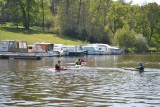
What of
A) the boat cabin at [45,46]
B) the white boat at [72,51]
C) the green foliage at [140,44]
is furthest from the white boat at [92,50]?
the green foliage at [140,44]

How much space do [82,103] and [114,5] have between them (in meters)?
134

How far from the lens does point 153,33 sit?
16400 centimetres

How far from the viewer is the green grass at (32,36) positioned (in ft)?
432

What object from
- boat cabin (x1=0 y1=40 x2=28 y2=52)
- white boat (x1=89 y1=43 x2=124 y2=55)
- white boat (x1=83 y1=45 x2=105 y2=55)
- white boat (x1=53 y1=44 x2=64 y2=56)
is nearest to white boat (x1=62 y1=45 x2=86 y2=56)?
white boat (x1=53 y1=44 x2=64 y2=56)

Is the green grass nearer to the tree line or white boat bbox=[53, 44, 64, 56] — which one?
the tree line

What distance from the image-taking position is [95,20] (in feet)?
511

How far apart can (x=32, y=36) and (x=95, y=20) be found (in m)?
30.3

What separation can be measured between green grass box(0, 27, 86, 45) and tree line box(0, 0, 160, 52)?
5.55m

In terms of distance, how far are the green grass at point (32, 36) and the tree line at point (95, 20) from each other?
5.55m

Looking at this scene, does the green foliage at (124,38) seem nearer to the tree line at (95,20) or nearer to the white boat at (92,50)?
the tree line at (95,20)

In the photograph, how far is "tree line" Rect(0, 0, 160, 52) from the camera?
14762 cm

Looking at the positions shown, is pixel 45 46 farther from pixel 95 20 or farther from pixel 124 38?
pixel 95 20

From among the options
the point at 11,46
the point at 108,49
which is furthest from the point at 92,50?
the point at 11,46

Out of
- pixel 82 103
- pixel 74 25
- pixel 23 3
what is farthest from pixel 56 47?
pixel 82 103
